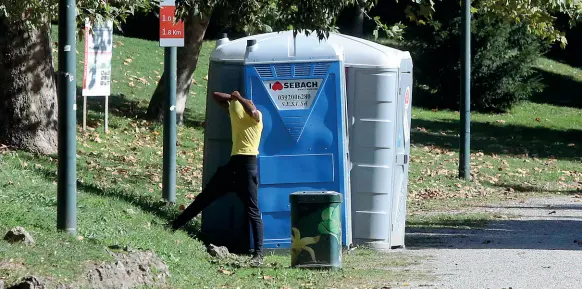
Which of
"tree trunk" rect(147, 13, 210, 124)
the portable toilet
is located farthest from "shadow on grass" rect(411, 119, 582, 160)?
the portable toilet

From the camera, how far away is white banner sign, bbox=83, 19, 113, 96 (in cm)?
1836

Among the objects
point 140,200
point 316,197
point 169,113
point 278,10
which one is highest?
point 278,10

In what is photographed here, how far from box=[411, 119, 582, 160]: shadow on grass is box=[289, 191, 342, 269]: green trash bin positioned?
15260 millimetres

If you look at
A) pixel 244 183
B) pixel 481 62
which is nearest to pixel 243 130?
pixel 244 183

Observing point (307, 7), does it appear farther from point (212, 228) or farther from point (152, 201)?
point (152, 201)

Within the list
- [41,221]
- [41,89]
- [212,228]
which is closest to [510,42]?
[41,89]

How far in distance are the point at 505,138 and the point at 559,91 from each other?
11.9 meters

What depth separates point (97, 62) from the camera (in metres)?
18.6

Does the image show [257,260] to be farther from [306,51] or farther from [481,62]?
[481,62]

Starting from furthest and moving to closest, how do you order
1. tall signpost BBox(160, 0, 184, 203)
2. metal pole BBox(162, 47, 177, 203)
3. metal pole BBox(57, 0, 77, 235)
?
metal pole BBox(162, 47, 177, 203)
tall signpost BBox(160, 0, 184, 203)
metal pole BBox(57, 0, 77, 235)

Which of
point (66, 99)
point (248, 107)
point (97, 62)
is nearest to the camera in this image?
point (66, 99)

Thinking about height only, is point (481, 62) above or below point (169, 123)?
above

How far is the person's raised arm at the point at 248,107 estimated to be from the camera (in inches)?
413

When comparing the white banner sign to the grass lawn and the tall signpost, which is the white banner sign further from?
the tall signpost
